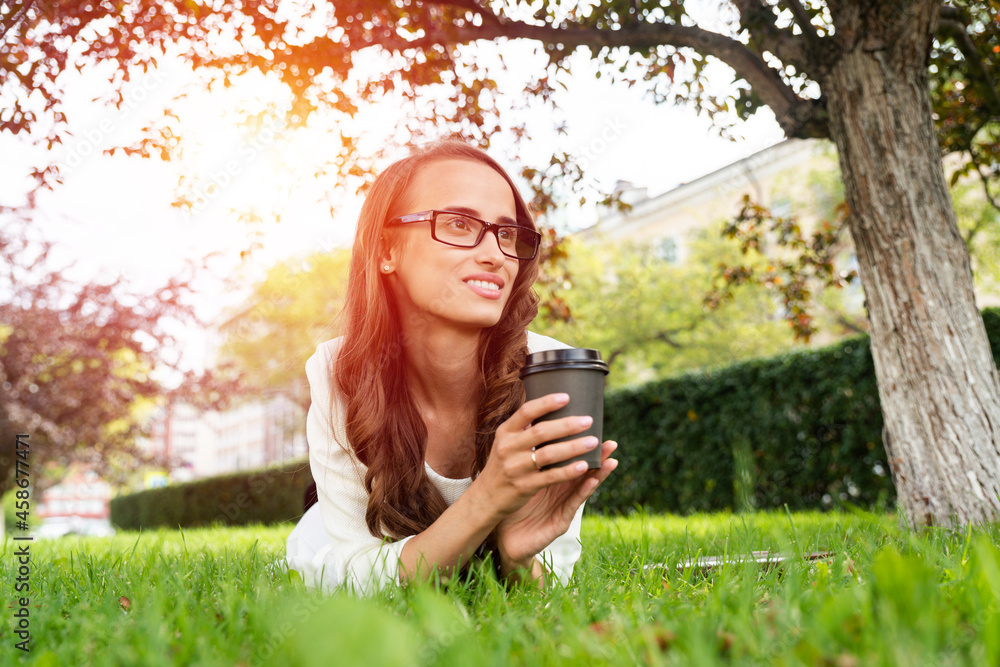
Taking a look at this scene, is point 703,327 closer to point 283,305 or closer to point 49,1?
point 283,305

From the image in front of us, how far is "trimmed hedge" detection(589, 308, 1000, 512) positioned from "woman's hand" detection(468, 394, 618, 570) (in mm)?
4134

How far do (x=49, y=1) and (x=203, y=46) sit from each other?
0.96m

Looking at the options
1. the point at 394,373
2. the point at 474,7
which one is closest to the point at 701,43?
the point at 474,7

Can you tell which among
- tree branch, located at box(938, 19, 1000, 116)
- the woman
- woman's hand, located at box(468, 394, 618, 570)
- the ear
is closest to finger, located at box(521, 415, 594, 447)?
woman's hand, located at box(468, 394, 618, 570)

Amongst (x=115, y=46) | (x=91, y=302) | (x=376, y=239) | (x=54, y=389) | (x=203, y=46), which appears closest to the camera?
(x=376, y=239)

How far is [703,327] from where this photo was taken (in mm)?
21125

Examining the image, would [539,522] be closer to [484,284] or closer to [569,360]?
[569,360]

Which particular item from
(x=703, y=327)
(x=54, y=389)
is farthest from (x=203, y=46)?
(x=703, y=327)

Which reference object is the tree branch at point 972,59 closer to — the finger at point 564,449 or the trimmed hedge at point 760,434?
the trimmed hedge at point 760,434

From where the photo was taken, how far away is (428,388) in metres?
2.84

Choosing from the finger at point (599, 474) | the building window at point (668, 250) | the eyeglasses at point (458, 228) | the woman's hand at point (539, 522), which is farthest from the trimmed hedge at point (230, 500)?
the building window at point (668, 250)

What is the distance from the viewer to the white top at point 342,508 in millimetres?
2211

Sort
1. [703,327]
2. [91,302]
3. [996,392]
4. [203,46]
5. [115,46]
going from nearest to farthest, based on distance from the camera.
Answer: [996,392]
[115,46]
[203,46]
[91,302]
[703,327]

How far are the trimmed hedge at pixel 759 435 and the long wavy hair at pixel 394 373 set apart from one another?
11.4 feet
